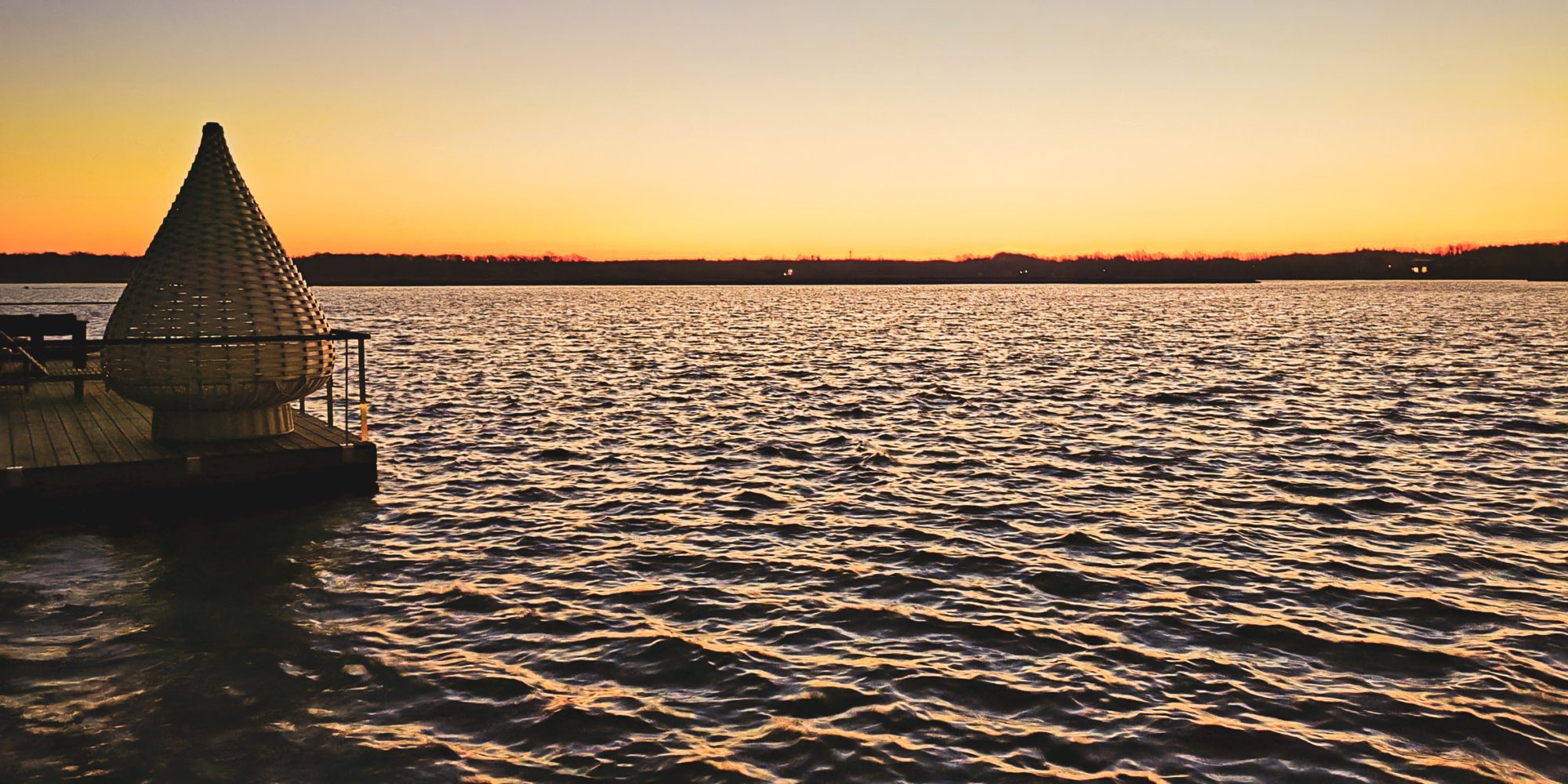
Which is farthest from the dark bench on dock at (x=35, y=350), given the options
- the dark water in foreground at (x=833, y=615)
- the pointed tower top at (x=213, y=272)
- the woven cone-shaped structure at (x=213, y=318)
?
the dark water in foreground at (x=833, y=615)

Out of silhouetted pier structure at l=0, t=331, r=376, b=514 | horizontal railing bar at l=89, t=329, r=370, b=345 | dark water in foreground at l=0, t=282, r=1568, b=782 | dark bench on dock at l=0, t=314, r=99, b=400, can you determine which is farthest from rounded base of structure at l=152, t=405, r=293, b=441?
dark bench on dock at l=0, t=314, r=99, b=400

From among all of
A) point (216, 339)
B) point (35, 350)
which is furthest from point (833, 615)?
point (35, 350)

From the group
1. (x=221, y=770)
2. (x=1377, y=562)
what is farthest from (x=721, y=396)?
(x=221, y=770)

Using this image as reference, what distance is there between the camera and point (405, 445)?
23.4 meters

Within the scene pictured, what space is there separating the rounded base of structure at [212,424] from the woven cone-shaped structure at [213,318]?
0.05ft

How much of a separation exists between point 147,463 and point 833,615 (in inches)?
405

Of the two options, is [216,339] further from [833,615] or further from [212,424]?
[833,615]

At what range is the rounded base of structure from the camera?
16141mm

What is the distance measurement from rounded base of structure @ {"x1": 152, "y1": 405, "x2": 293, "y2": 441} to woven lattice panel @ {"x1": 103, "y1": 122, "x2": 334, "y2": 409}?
327 mm

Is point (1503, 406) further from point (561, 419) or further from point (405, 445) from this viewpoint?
point (405, 445)

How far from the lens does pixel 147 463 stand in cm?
1456

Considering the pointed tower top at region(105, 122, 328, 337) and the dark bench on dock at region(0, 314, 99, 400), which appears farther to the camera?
the dark bench on dock at region(0, 314, 99, 400)

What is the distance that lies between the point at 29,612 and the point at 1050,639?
10821 mm

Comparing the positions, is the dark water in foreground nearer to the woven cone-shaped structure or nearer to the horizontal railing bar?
the woven cone-shaped structure
